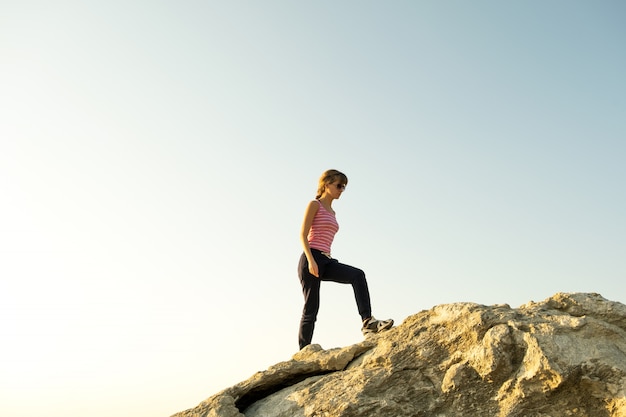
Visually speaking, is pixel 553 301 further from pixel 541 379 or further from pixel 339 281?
pixel 339 281

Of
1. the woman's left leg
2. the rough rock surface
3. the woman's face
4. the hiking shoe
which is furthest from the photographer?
the woman's face

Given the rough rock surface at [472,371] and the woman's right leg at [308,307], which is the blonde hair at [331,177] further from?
the rough rock surface at [472,371]

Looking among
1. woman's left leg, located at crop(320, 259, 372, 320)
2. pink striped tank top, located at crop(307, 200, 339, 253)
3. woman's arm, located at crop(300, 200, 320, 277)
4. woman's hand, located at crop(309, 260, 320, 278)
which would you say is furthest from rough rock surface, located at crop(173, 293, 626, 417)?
pink striped tank top, located at crop(307, 200, 339, 253)

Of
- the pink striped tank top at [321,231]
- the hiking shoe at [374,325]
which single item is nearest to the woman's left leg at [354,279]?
the hiking shoe at [374,325]

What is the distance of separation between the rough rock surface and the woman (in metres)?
1.11

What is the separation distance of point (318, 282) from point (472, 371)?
9.80 ft

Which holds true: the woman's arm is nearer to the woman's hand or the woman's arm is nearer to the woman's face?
the woman's hand

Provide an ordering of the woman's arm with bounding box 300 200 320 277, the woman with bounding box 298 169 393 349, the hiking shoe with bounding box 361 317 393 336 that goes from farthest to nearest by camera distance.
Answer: the woman's arm with bounding box 300 200 320 277 < the woman with bounding box 298 169 393 349 < the hiking shoe with bounding box 361 317 393 336

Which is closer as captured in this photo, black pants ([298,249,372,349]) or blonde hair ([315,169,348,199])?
black pants ([298,249,372,349])

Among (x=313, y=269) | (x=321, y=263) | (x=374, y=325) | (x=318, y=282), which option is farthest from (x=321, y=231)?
(x=374, y=325)

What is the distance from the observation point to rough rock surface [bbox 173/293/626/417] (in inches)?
255

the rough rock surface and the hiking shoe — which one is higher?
the hiking shoe

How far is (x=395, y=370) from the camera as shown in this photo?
713 centimetres

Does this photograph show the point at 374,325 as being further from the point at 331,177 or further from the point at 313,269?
the point at 331,177
